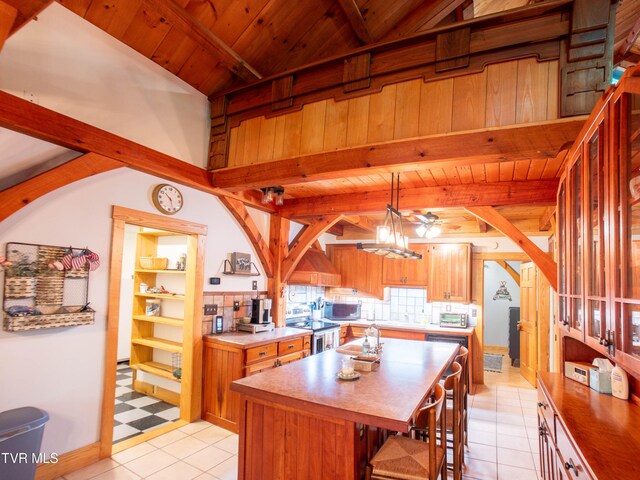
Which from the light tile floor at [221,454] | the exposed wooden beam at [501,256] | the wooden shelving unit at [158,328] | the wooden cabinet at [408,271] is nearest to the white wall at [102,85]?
the wooden shelving unit at [158,328]

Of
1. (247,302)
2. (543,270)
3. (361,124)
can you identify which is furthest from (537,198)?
(247,302)

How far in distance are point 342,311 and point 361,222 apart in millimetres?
1676

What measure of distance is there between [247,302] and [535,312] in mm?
4303

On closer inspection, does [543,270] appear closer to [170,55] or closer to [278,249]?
[278,249]

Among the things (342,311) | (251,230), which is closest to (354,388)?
(251,230)

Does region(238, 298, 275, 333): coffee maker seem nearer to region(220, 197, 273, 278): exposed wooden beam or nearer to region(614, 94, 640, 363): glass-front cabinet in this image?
region(220, 197, 273, 278): exposed wooden beam

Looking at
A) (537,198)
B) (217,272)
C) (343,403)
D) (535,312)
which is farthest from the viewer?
(535,312)

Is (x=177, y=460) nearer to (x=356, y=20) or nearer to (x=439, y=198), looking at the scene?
(x=439, y=198)

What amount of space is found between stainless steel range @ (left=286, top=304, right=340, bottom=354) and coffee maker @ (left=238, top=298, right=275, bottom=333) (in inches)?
25.6

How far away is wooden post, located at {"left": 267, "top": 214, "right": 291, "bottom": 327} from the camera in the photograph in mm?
4844

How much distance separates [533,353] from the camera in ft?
18.2

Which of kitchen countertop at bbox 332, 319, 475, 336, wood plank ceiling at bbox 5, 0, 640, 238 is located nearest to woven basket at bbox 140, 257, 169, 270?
wood plank ceiling at bbox 5, 0, 640, 238

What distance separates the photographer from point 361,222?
5.83 meters

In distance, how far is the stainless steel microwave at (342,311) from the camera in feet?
21.0
